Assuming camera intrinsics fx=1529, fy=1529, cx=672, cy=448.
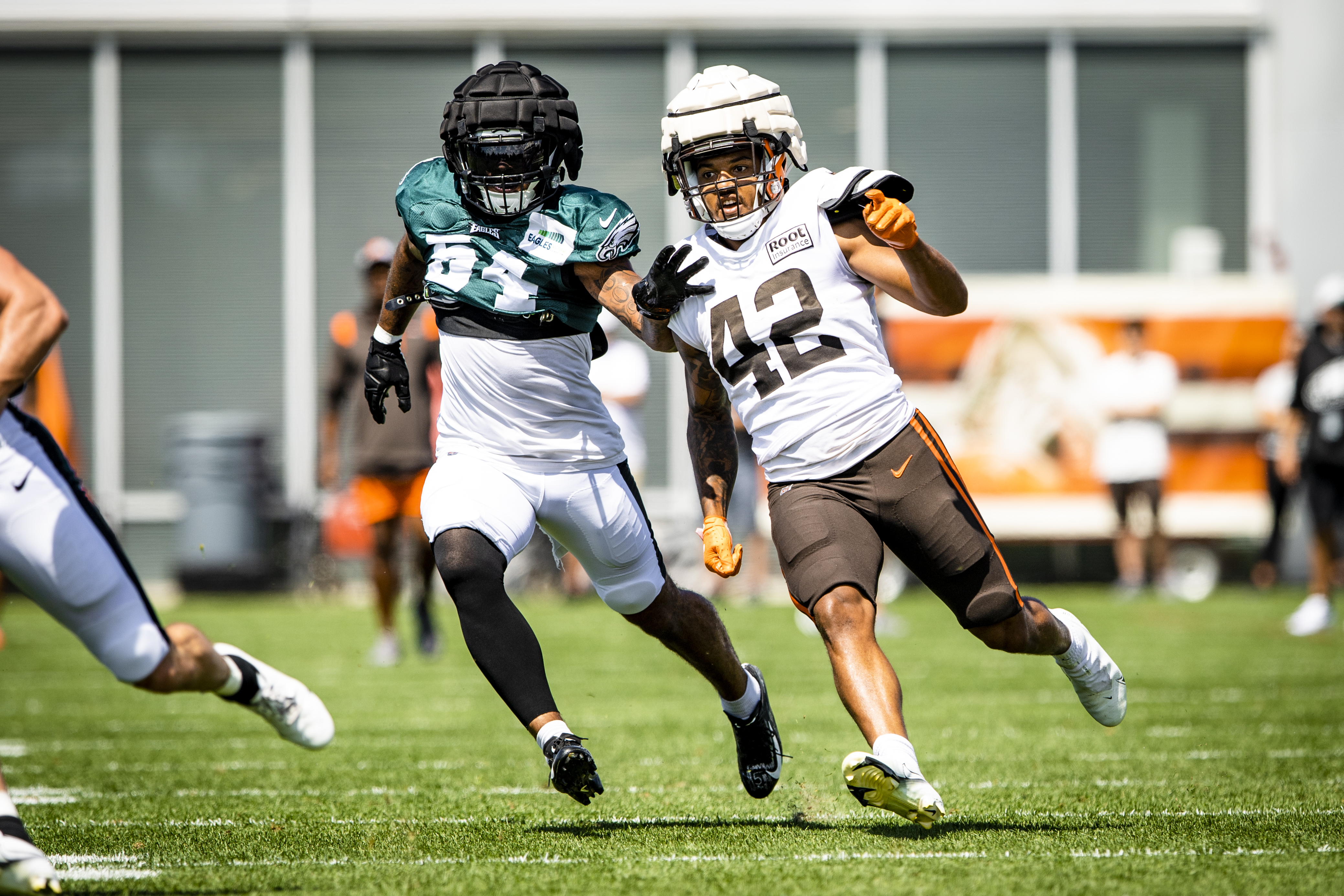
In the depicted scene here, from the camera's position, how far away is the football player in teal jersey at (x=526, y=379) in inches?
173

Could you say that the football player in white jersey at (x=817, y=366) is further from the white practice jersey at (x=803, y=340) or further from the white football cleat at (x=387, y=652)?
the white football cleat at (x=387, y=652)

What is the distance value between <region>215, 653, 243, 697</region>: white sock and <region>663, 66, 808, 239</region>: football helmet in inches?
73.8

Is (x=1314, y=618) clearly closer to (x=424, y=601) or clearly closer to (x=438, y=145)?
(x=424, y=601)

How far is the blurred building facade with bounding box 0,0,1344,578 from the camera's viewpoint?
1630cm

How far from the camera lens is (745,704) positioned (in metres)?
4.82

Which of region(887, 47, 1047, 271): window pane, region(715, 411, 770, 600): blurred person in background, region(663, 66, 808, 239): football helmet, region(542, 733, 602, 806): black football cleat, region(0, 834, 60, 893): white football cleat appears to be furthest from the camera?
region(887, 47, 1047, 271): window pane

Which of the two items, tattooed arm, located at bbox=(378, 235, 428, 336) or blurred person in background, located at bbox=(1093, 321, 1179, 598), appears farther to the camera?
blurred person in background, located at bbox=(1093, 321, 1179, 598)

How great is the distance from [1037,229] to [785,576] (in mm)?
13347

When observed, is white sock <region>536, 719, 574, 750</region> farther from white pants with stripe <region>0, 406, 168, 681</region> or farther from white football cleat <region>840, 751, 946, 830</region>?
white pants with stripe <region>0, 406, 168, 681</region>

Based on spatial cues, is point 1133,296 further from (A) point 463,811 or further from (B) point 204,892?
(B) point 204,892

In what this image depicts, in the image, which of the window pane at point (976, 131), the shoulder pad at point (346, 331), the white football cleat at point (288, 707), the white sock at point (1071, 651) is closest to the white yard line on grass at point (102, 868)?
the white football cleat at point (288, 707)

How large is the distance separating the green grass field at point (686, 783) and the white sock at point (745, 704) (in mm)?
291

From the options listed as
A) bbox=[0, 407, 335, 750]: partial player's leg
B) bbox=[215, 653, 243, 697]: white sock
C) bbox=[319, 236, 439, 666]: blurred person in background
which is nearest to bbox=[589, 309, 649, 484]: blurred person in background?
bbox=[319, 236, 439, 666]: blurred person in background

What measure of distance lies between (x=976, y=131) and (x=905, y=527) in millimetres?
13344
